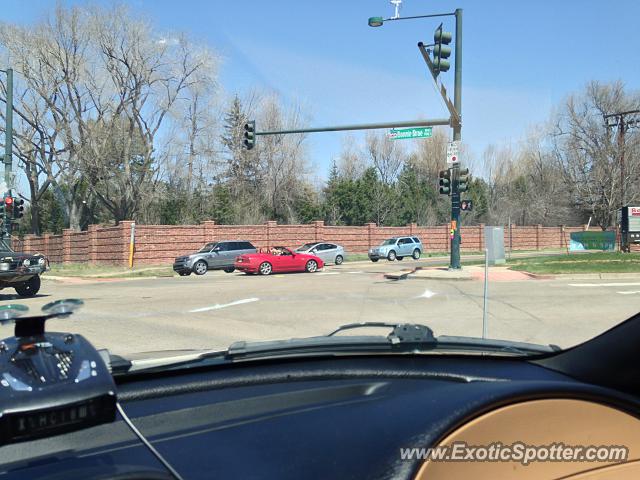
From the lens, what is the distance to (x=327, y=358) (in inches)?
113

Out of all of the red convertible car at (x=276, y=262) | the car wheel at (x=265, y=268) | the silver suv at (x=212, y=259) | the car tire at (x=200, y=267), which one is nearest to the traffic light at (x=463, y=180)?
the red convertible car at (x=276, y=262)

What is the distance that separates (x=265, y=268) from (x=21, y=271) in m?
14.5

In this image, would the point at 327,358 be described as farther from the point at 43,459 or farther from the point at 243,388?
the point at 43,459

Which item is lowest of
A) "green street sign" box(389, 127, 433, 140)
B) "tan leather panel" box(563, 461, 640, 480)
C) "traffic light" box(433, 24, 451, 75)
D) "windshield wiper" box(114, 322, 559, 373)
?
"tan leather panel" box(563, 461, 640, 480)

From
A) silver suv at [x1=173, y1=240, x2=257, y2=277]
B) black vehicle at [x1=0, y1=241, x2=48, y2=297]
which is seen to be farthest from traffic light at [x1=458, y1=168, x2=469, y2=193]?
black vehicle at [x1=0, y1=241, x2=48, y2=297]

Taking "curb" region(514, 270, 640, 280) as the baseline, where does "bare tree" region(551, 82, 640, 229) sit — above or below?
above

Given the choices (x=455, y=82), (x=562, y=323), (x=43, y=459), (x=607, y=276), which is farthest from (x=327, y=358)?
(x=455, y=82)

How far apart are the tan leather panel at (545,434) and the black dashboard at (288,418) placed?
0.04m

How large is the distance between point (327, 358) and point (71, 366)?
163 centimetres

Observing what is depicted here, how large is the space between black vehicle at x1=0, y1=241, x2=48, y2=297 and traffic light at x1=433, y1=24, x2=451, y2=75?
1293cm

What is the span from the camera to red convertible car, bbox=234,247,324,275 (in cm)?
2748

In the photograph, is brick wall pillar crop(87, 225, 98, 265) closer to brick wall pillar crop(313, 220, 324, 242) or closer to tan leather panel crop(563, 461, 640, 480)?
brick wall pillar crop(313, 220, 324, 242)

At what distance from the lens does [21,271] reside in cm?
1403

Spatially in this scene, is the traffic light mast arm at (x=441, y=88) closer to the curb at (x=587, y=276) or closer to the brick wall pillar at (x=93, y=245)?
the curb at (x=587, y=276)
